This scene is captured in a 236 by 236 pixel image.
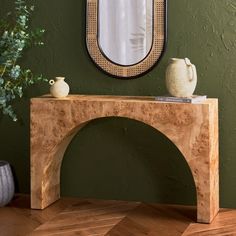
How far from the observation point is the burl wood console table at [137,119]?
3.58 meters

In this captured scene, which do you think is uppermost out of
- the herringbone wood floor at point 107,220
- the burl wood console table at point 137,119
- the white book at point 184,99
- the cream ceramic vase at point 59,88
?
the cream ceramic vase at point 59,88

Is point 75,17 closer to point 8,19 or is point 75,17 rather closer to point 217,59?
point 8,19

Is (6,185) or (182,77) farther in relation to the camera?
(6,185)

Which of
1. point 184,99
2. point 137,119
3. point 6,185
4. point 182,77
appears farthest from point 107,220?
point 182,77

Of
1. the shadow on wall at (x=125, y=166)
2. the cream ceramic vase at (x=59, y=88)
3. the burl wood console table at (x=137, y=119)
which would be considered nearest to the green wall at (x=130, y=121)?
the shadow on wall at (x=125, y=166)

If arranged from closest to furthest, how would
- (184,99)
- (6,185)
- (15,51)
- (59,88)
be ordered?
(184,99)
(15,51)
(59,88)
(6,185)

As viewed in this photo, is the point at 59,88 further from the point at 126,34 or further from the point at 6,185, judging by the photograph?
the point at 6,185

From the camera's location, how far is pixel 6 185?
4027 mm

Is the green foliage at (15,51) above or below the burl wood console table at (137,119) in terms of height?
above

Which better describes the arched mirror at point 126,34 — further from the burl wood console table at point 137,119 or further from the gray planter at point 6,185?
the gray planter at point 6,185

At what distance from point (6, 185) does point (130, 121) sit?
37.9 inches

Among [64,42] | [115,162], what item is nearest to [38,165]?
[115,162]

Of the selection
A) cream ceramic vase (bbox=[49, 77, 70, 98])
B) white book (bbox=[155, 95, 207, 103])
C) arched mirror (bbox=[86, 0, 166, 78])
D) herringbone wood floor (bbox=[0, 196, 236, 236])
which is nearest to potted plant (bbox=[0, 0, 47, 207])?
cream ceramic vase (bbox=[49, 77, 70, 98])

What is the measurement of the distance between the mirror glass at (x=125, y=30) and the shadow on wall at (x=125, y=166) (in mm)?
465
